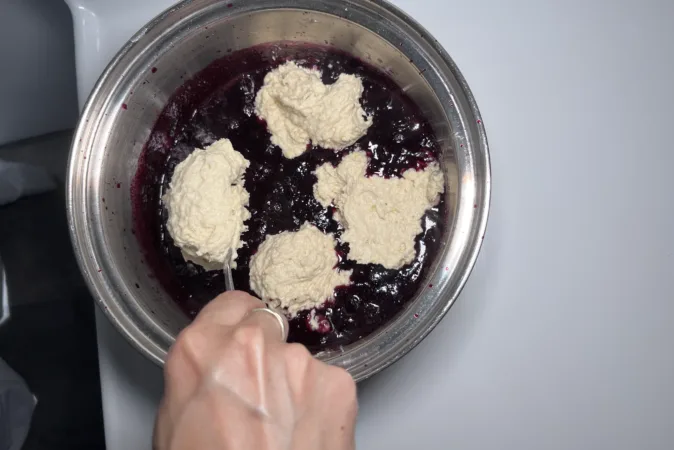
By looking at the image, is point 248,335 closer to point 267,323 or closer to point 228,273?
point 267,323

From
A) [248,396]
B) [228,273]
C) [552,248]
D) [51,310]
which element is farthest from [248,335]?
[51,310]

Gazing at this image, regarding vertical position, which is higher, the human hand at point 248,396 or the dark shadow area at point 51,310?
the human hand at point 248,396

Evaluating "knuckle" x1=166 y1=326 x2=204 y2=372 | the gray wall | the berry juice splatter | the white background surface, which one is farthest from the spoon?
the gray wall

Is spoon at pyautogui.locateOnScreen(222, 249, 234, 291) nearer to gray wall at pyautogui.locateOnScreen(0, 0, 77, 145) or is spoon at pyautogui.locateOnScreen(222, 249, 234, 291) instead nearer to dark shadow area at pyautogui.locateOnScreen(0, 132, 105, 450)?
dark shadow area at pyautogui.locateOnScreen(0, 132, 105, 450)

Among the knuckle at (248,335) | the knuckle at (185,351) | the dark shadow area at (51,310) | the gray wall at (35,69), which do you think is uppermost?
the knuckle at (248,335)

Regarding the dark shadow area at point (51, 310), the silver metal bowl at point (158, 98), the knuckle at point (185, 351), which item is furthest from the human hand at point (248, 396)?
the dark shadow area at point (51, 310)

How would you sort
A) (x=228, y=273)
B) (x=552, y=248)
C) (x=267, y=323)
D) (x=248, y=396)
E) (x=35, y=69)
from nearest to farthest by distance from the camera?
(x=248, y=396) < (x=267, y=323) < (x=228, y=273) < (x=552, y=248) < (x=35, y=69)

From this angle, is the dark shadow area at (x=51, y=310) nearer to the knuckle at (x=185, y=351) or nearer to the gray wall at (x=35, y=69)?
the gray wall at (x=35, y=69)
